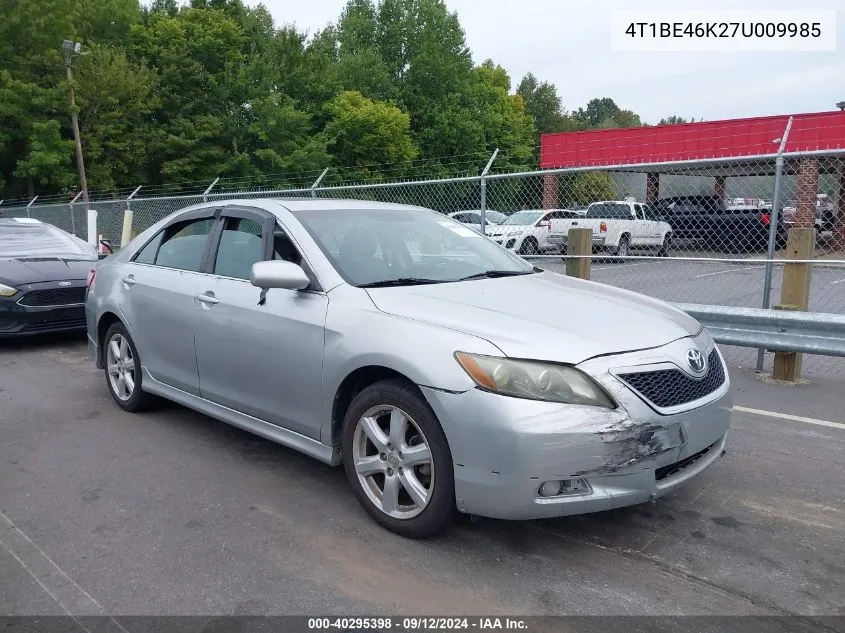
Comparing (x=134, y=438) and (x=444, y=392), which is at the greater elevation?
(x=444, y=392)

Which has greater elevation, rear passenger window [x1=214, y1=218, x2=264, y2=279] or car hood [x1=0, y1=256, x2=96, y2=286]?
rear passenger window [x1=214, y1=218, x2=264, y2=279]

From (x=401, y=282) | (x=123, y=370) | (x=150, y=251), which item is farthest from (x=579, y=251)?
(x=123, y=370)

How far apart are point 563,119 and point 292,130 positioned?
5668cm

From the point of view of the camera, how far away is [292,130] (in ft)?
128

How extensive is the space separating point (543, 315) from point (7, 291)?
256 inches

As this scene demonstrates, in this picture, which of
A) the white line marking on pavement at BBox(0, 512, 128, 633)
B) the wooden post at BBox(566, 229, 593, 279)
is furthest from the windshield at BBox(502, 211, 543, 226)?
the white line marking on pavement at BBox(0, 512, 128, 633)

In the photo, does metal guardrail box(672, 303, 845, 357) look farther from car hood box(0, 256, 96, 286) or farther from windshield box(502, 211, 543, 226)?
car hood box(0, 256, 96, 286)

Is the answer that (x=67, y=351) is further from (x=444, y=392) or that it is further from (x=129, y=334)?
(x=444, y=392)

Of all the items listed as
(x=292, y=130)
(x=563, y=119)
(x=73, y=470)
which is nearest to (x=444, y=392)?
(x=73, y=470)

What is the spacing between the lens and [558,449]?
2797mm

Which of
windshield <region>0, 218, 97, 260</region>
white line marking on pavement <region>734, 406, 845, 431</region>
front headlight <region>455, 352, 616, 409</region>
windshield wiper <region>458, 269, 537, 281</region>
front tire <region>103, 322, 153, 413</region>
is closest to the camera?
front headlight <region>455, 352, 616, 409</region>

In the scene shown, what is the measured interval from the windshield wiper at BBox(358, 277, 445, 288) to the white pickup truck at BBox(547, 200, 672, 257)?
5.16 metres

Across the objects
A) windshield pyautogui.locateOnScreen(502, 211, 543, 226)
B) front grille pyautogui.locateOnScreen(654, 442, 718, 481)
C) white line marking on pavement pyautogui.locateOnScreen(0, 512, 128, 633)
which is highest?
windshield pyautogui.locateOnScreen(502, 211, 543, 226)

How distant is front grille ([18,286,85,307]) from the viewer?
7551 mm
